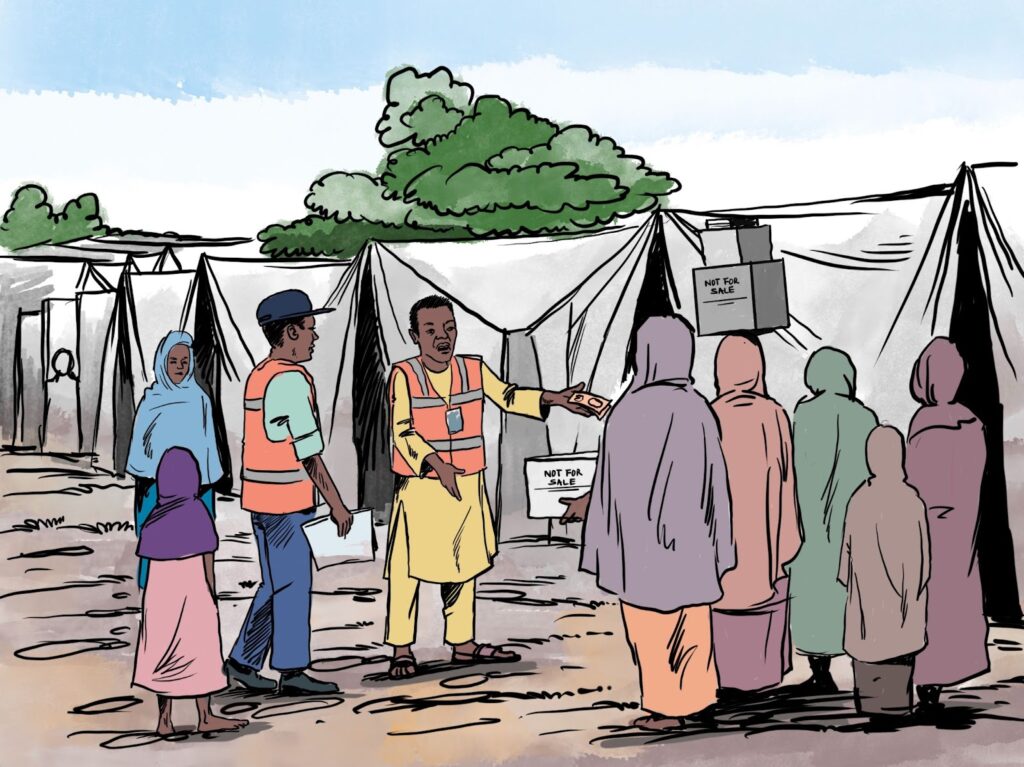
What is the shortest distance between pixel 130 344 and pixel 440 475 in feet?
14.0

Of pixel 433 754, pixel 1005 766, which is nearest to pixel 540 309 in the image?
pixel 433 754

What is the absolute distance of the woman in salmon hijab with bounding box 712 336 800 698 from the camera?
4418mm

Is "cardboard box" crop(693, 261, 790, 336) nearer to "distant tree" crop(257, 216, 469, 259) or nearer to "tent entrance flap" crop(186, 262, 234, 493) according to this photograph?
"distant tree" crop(257, 216, 469, 259)

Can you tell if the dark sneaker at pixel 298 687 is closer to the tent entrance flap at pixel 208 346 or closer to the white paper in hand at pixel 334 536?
the white paper in hand at pixel 334 536

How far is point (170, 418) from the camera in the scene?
193 inches

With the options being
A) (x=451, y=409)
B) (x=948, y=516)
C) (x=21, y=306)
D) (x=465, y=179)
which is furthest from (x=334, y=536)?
(x=21, y=306)

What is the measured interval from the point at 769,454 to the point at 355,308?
114 inches

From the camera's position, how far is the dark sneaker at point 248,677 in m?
4.64

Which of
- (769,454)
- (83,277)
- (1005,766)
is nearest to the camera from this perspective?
(1005,766)

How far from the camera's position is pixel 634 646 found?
13.9 ft

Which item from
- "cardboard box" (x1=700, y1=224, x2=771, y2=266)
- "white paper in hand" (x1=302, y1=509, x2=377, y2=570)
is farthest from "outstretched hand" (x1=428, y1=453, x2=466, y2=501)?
"cardboard box" (x1=700, y1=224, x2=771, y2=266)

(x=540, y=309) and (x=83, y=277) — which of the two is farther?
(x=83, y=277)

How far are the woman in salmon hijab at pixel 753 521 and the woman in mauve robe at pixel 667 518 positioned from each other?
319 mm

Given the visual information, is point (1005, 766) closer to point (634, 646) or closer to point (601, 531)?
point (634, 646)
